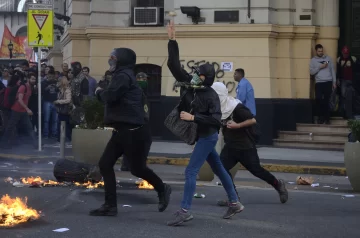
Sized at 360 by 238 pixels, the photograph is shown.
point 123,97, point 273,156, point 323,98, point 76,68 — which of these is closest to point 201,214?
point 123,97

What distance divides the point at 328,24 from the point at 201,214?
36.6 feet

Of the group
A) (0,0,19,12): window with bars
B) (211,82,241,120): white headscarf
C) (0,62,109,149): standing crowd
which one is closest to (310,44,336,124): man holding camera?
(0,62,109,149): standing crowd

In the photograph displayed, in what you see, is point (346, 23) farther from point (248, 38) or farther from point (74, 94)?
point (74, 94)

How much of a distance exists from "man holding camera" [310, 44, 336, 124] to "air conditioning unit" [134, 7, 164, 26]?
4.22 meters

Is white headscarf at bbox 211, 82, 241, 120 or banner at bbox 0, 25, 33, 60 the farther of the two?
banner at bbox 0, 25, 33, 60

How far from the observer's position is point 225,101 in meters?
9.86

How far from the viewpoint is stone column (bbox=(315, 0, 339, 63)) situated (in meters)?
19.5

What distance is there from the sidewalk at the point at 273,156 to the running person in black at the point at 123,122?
A: 21.2 feet

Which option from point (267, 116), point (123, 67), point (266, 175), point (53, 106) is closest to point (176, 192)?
point (266, 175)

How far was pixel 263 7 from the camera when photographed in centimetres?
1892

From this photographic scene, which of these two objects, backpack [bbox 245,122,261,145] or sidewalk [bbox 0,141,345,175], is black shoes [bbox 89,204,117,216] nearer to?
backpack [bbox 245,122,261,145]

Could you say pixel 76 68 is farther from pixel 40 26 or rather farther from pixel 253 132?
pixel 253 132

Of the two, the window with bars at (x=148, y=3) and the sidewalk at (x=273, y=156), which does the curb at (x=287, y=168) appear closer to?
the sidewalk at (x=273, y=156)

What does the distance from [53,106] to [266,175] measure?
37.1 ft
